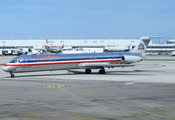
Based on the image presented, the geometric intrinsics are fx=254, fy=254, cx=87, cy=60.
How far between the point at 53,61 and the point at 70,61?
2.63m

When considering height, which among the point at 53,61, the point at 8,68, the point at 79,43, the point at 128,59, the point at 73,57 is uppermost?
the point at 79,43

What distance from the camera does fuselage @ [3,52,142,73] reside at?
1332 inches

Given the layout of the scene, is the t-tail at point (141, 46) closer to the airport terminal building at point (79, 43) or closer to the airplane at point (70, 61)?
the airplane at point (70, 61)

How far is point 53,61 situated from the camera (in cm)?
3609

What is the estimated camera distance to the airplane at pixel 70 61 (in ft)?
112

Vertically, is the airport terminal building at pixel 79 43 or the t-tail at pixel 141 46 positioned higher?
the airport terminal building at pixel 79 43

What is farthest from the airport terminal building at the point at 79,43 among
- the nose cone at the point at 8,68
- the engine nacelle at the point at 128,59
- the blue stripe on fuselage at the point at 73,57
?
the nose cone at the point at 8,68

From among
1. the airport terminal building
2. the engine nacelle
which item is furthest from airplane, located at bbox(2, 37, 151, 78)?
the airport terminal building

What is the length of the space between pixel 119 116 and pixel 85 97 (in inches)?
232

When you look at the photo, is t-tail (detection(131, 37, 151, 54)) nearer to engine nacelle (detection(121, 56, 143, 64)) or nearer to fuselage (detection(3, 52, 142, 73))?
fuselage (detection(3, 52, 142, 73))

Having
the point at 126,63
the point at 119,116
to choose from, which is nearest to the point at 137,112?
the point at 119,116

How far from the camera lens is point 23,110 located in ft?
45.1

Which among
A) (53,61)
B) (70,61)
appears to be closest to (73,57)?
(70,61)

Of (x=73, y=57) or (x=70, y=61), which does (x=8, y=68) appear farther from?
(x=73, y=57)
